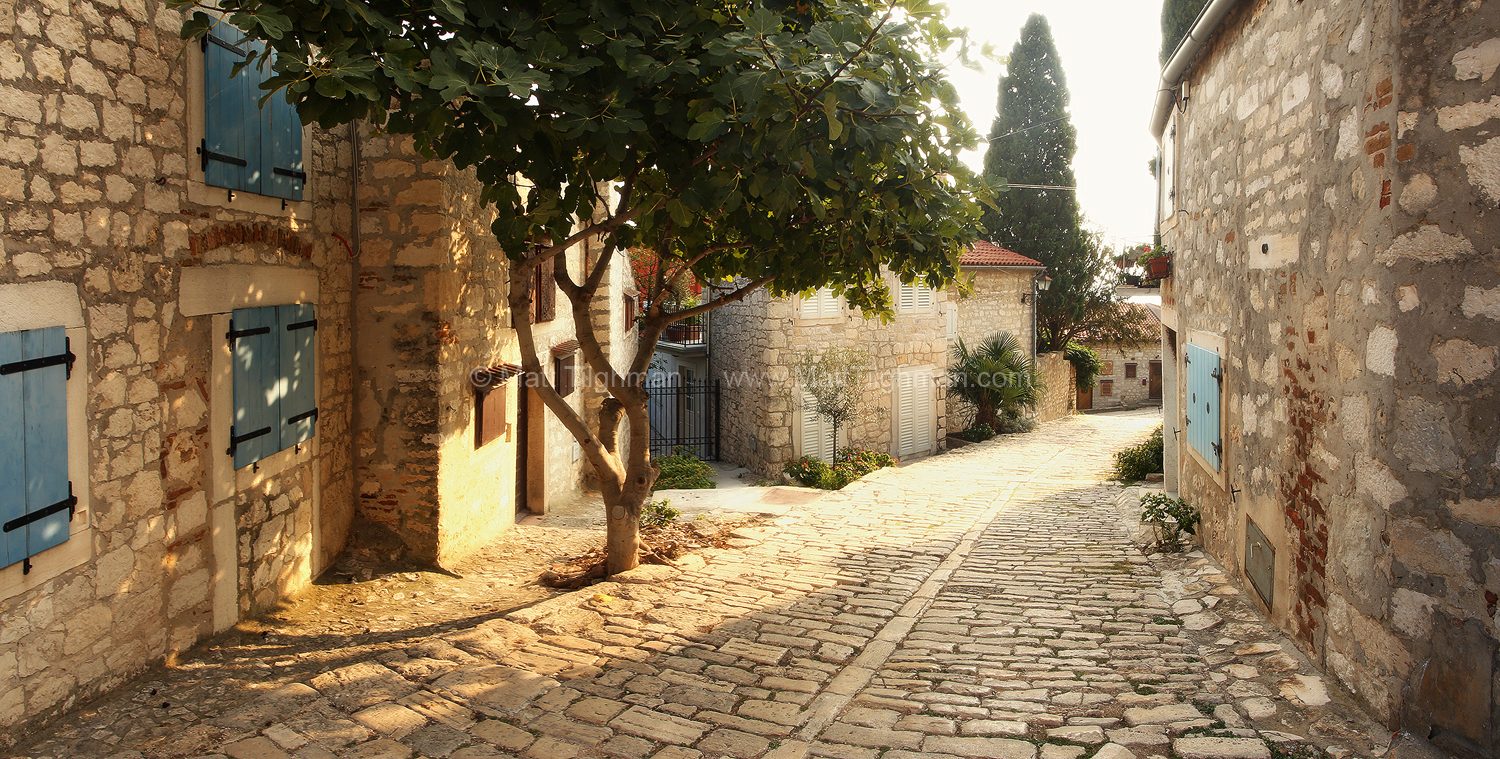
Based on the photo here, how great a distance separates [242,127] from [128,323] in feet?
4.93

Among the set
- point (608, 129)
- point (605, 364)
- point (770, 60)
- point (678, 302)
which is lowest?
point (605, 364)

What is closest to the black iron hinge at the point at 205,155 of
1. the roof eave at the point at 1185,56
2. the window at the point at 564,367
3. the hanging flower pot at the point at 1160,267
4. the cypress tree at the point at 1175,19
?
the window at the point at 564,367

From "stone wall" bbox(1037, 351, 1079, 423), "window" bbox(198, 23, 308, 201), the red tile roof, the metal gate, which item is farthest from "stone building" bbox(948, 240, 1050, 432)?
"window" bbox(198, 23, 308, 201)

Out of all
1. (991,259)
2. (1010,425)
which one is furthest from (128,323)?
(991,259)

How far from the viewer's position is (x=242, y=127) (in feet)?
18.0

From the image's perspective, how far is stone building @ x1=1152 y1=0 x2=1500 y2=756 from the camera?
3445 millimetres

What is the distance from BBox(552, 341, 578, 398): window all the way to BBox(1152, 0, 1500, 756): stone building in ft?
25.6

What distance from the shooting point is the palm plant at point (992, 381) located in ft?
67.6

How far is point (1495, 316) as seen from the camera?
11.1 feet

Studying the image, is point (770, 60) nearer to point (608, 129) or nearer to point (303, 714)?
point (608, 129)

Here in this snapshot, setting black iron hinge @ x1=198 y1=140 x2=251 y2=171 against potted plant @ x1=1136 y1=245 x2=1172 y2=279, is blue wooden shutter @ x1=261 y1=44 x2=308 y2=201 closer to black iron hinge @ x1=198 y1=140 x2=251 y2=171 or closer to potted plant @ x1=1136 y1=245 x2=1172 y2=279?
black iron hinge @ x1=198 y1=140 x2=251 y2=171

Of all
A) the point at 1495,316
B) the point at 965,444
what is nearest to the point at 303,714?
the point at 1495,316

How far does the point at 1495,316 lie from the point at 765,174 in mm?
3215

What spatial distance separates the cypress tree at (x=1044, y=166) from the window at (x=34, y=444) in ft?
83.9
